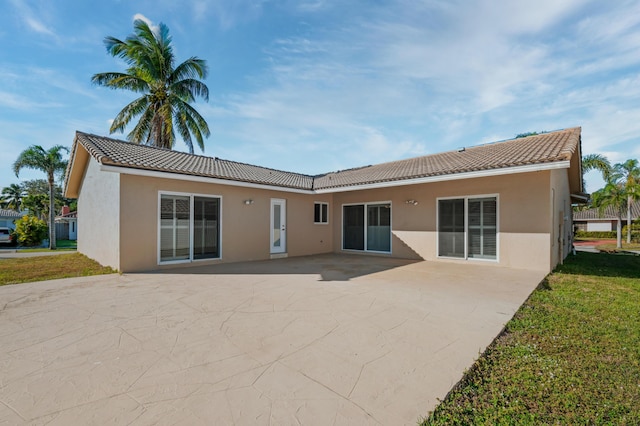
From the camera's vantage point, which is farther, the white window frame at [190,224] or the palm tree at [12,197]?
the palm tree at [12,197]

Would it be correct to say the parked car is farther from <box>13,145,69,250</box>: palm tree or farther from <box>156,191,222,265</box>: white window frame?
<box>156,191,222,265</box>: white window frame

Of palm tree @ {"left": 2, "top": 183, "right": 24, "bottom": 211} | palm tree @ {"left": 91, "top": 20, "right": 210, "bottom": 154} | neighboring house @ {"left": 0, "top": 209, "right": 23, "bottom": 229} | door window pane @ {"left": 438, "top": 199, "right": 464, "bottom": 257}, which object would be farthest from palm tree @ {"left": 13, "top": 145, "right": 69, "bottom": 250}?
door window pane @ {"left": 438, "top": 199, "right": 464, "bottom": 257}

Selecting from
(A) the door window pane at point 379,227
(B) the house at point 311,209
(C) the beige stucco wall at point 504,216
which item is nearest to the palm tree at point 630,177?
(B) the house at point 311,209

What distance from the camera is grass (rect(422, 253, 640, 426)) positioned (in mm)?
2576

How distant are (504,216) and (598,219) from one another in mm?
45686

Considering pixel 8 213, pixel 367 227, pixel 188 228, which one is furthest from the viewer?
pixel 8 213

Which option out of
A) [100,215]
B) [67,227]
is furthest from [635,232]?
[67,227]

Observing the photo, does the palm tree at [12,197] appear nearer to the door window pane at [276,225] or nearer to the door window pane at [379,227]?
the door window pane at [276,225]

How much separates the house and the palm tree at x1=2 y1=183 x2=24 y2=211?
39620mm

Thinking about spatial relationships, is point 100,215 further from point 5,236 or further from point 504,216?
point 5,236

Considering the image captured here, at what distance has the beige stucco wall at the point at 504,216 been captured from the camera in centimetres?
955

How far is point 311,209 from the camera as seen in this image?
47.9 ft

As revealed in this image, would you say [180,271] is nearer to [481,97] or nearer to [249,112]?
[249,112]

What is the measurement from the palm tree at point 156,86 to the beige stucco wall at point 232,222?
1127 cm
